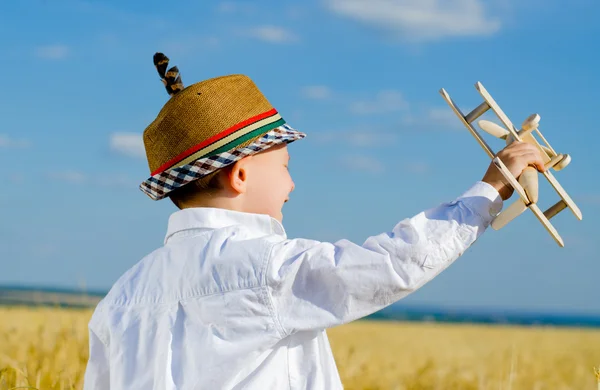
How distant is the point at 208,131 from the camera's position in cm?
201

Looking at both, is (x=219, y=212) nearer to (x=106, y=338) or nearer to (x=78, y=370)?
(x=106, y=338)

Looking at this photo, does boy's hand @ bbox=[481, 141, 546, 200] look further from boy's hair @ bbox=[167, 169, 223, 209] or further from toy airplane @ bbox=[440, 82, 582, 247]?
boy's hair @ bbox=[167, 169, 223, 209]

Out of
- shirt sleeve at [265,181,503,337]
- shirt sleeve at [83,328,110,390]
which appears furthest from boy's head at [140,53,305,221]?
shirt sleeve at [83,328,110,390]

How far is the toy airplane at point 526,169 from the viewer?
173 cm

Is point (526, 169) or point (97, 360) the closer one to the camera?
point (526, 169)

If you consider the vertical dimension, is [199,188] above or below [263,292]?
above

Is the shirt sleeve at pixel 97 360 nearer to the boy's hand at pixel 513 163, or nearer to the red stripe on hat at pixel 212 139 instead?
the red stripe on hat at pixel 212 139

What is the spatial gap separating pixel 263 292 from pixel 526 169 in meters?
0.65

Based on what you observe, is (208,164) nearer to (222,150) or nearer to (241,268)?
(222,150)

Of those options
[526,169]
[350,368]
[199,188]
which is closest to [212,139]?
[199,188]

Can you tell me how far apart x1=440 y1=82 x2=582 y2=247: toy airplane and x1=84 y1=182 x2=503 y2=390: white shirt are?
6 centimetres

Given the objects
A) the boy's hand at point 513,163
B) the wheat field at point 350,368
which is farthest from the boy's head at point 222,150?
the wheat field at point 350,368

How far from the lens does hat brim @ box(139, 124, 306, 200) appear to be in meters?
1.96

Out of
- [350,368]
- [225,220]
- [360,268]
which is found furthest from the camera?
[350,368]
